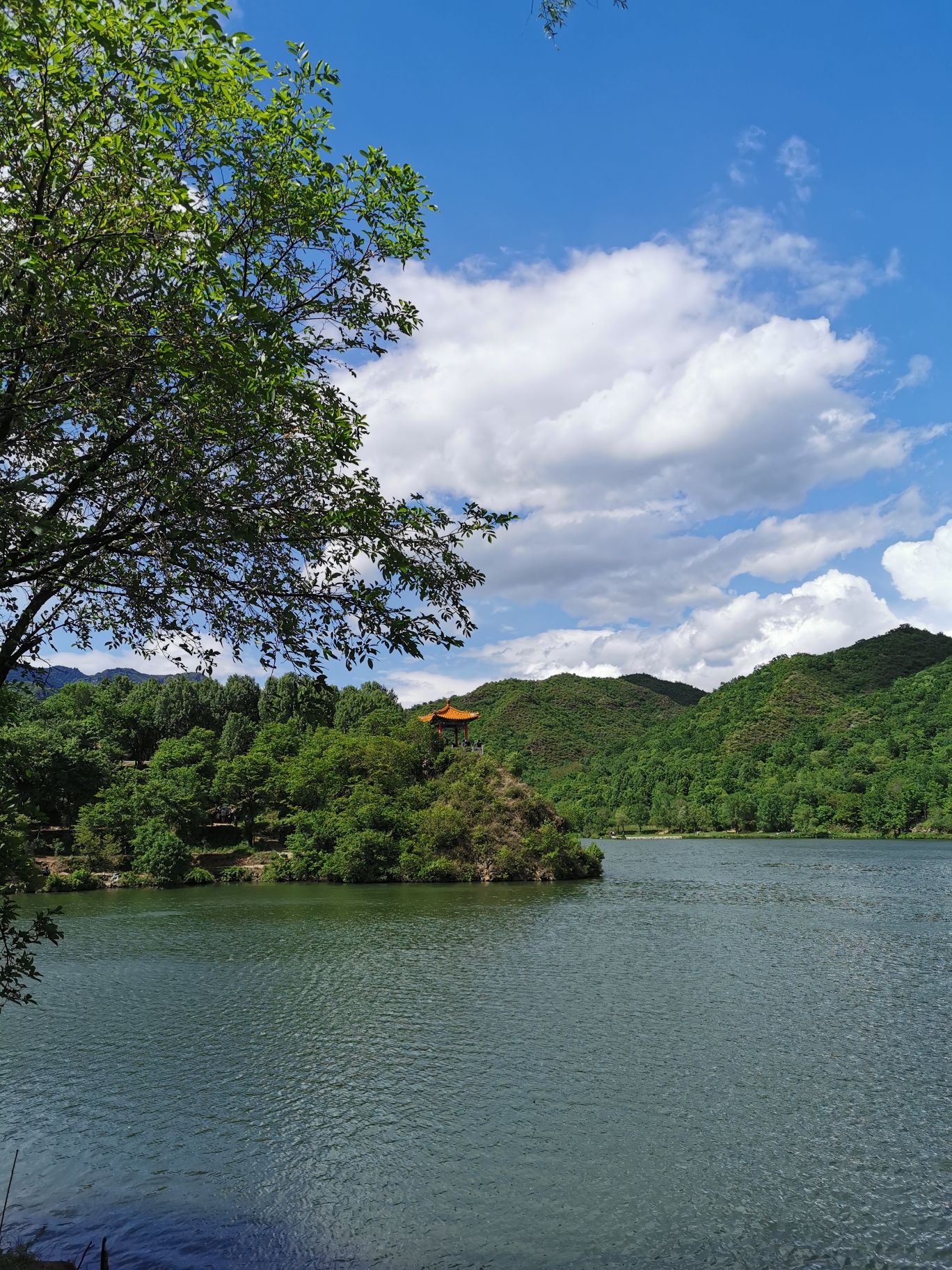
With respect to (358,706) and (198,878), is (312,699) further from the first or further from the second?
(358,706)

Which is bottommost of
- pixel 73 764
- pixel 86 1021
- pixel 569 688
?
pixel 86 1021

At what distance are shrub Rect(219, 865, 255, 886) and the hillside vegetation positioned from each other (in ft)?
0.31

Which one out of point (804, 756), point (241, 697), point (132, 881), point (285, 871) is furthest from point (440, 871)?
point (804, 756)

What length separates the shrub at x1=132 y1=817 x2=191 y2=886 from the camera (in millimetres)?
45062

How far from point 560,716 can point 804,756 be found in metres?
58.5

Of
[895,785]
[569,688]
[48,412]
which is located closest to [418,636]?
[48,412]

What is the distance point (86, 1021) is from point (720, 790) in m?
98.4

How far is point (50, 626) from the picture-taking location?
6.82 meters

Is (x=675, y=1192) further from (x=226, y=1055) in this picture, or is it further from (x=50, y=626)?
(x=50, y=626)

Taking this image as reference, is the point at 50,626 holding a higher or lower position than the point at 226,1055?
higher

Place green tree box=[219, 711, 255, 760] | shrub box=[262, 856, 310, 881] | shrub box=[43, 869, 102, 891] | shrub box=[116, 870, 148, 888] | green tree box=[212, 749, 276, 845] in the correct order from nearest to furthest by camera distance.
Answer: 1. shrub box=[43, 869, 102, 891]
2. shrub box=[116, 870, 148, 888]
3. shrub box=[262, 856, 310, 881]
4. green tree box=[212, 749, 276, 845]
5. green tree box=[219, 711, 255, 760]

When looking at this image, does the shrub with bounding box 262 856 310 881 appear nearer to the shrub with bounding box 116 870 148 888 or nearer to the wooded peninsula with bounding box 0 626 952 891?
the wooded peninsula with bounding box 0 626 952 891

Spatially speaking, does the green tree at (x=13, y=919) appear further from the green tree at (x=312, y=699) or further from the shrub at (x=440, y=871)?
the shrub at (x=440, y=871)

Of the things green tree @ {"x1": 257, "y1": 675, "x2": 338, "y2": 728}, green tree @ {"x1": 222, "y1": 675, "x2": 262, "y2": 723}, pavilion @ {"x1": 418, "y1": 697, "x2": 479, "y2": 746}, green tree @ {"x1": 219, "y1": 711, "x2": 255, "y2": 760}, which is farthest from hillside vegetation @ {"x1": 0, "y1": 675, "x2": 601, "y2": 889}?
green tree @ {"x1": 257, "y1": 675, "x2": 338, "y2": 728}
